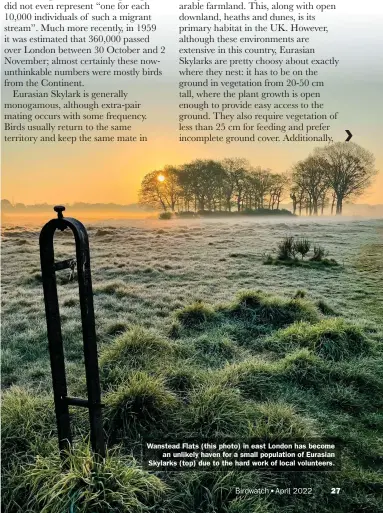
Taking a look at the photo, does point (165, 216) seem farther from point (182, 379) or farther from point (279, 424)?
point (279, 424)

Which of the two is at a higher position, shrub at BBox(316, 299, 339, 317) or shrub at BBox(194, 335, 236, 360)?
shrub at BBox(316, 299, 339, 317)

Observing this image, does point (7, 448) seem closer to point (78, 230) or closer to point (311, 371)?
point (78, 230)

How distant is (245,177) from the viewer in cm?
546

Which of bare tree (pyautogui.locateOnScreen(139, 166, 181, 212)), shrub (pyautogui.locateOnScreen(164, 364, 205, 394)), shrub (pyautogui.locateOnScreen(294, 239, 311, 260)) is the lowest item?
shrub (pyautogui.locateOnScreen(164, 364, 205, 394))

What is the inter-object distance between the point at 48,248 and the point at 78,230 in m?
0.30

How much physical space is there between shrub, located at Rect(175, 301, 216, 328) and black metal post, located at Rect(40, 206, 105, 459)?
285 cm

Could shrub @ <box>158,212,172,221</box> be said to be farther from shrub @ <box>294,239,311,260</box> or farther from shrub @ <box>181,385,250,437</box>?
shrub @ <box>181,385,250,437</box>

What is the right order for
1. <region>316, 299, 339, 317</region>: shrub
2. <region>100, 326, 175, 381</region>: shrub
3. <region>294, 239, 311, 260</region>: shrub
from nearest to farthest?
<region>100, 326, 175, 381</region>: shrub → <region>316, 299, 339, 317</region>: shrub → <region>294, 239, 311, 260</region>: shrub

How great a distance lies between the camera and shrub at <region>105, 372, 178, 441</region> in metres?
3.65

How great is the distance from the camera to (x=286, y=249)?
21.3ft

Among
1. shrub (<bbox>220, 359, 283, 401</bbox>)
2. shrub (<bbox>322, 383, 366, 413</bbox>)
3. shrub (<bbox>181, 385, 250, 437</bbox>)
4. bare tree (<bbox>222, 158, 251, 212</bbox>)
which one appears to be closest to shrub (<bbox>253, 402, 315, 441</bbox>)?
shrub (<bbox>181, 385, 250, 437</bbox>)

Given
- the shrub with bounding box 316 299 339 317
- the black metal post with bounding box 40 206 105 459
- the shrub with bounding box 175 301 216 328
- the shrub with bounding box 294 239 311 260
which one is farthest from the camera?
the shrub with bounding box 294 239 311 260

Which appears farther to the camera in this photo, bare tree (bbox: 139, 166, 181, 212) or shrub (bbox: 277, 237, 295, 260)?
shrub (bbox: 277, 237, 295, 260)

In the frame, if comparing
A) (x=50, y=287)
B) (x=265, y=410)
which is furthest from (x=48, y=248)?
(x=265, y=410)
